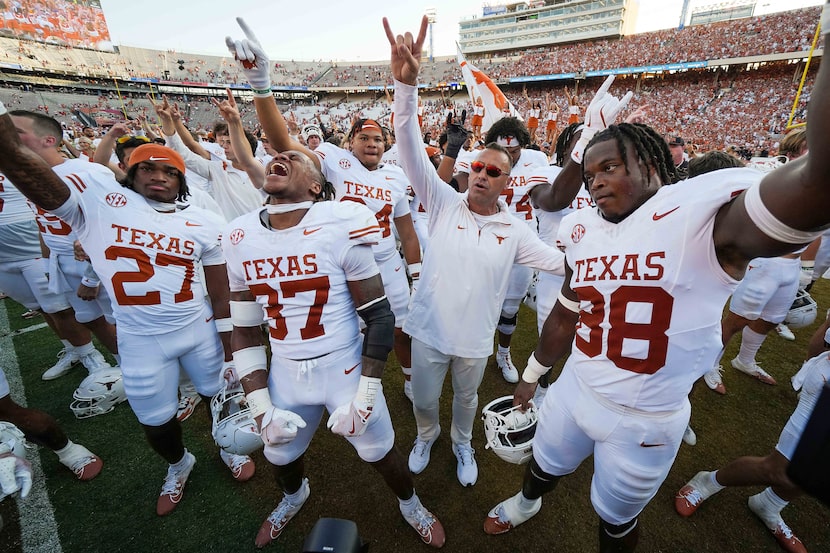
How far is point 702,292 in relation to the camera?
5.06ft

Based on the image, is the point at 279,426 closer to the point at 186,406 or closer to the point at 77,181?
the point at 77,181

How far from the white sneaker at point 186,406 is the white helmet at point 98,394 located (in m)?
0.59

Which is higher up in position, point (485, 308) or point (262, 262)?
point (262, 262)

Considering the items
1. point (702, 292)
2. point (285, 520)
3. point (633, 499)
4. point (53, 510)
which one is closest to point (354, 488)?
point (285, 520)

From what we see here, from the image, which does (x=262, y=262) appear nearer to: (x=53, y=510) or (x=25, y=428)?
(x=25, y=428)

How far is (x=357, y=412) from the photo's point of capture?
6.74ft

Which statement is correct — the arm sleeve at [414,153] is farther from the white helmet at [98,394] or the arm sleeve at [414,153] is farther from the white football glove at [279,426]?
the white helmet at [98,394]

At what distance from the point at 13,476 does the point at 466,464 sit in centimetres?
294

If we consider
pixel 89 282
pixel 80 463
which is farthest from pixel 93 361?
pixel 80 463

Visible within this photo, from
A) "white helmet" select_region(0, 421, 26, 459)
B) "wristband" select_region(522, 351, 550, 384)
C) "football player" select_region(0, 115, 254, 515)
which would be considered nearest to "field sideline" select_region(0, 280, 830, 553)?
"football player" select_region(0, 115, 254, 515)

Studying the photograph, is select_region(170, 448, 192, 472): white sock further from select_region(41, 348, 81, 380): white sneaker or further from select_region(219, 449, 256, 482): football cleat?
select_region(41, 348, 81, 380): white sneaker

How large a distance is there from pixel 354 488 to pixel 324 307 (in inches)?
72.7

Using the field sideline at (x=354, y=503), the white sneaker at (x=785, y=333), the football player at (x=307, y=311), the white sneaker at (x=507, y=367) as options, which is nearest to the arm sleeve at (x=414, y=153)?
the football player at (x=307, y=311)

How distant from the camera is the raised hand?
6.84 feet
